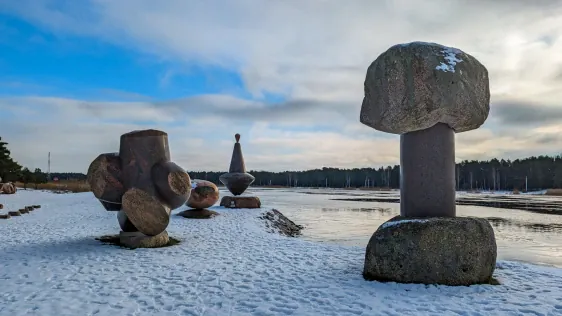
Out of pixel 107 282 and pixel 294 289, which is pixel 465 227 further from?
pixel 107 282

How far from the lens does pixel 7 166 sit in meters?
36.5

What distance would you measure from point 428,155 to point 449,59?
61.8 inches

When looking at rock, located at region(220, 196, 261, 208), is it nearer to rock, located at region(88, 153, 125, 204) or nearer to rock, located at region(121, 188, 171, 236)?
rock, located at region(88, 153, 125, 204)

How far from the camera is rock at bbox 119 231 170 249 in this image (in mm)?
9672

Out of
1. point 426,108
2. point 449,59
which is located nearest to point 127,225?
point 426,108

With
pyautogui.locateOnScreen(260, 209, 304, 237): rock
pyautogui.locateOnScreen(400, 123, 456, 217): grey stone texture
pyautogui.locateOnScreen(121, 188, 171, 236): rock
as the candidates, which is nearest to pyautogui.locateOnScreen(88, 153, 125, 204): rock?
pyautogui.locateOnScreen(121, 188, 171, 236): rock

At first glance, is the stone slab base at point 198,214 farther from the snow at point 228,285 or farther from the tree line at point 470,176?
the tree line at point 470,176

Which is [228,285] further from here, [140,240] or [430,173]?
[140,240]

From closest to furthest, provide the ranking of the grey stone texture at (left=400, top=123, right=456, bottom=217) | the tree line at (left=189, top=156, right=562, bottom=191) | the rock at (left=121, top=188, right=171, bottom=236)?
the grey stone texture at (left=400, top=123, right=456, bottom=217) < the rock at (left=121, top=188, right=171, bottom=236) < the tree line at (left=189, top=156, right=562, bottom=191)

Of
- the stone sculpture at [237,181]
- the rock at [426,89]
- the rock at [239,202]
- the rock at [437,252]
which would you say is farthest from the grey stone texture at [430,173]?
the stone sculpture at [237,181]

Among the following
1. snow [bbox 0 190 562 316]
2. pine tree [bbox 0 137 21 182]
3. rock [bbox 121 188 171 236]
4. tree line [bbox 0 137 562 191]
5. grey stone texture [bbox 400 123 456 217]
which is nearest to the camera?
snow [bbox 0 190 562 316]

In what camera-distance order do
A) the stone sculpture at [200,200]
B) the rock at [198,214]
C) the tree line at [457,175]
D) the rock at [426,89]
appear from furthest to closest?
the tree line at [457,175] < the stone sculpture at [200,200] < the rock at [198,214] < the rock at [426,89]

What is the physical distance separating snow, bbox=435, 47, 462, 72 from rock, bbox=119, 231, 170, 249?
6.99 m

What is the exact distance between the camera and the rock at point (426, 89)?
6770 millimetres
